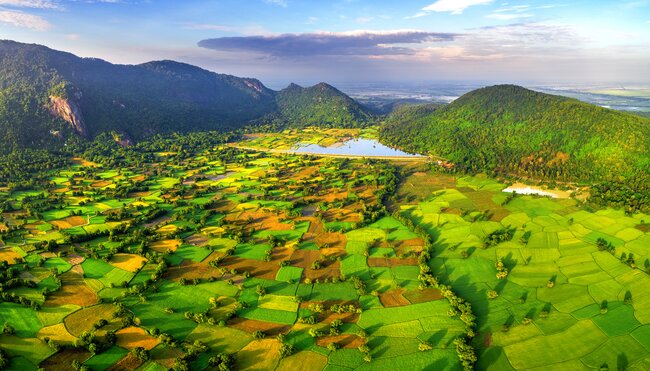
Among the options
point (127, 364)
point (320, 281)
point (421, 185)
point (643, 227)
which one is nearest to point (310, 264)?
point (320, 281)

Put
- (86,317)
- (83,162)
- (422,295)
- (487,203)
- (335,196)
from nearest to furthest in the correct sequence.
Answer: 1. (86,317)
2. (422,295)
3. (487,203)
4. (335,196)
5. (83,162)

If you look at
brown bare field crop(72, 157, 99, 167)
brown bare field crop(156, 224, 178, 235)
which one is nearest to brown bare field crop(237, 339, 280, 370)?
brown bare field crop(156, 224, 178, 235)

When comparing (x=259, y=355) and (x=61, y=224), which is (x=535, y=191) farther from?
(x=61, y=224)

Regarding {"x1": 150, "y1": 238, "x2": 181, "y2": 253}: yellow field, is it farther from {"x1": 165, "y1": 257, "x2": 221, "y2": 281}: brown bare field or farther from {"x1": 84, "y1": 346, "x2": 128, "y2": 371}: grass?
{"x1": 84, "y1": 346, "x2": 128, "y2": 371}: grass

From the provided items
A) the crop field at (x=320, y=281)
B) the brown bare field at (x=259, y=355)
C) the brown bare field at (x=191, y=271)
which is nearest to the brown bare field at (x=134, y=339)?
the crop field at (x=320, y=281)

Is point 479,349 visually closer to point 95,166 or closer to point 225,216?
point 225,216

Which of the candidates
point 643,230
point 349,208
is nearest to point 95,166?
point 349,208
